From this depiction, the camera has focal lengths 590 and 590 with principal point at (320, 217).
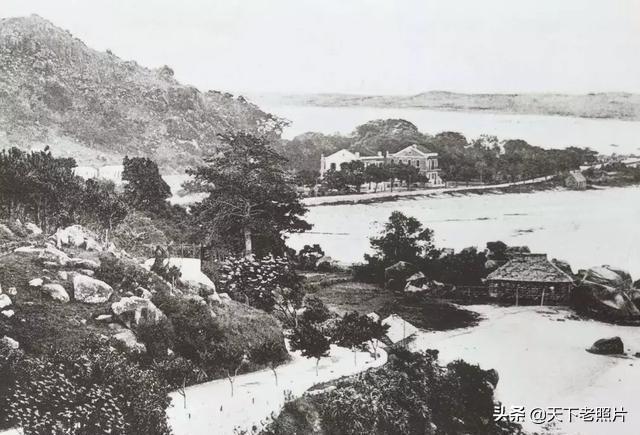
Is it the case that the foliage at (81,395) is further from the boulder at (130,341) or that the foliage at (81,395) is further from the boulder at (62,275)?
the boulder at (62,275)

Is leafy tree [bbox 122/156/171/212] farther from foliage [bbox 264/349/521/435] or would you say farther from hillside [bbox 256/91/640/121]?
foliage [bbox 264/349/521/435]

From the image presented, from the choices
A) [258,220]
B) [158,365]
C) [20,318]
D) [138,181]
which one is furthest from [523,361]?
[20,318]

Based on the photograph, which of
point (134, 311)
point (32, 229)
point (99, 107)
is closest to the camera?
point (134, 311)

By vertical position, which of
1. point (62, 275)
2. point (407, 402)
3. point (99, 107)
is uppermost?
point (99, 107)

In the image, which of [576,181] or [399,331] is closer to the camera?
[399,331]

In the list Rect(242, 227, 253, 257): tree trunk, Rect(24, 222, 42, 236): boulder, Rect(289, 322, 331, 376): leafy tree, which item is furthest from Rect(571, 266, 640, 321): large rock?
Rect(24, 222, 42, 236): boulder

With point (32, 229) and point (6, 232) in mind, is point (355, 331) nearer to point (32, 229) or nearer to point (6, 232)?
point (32, 229)

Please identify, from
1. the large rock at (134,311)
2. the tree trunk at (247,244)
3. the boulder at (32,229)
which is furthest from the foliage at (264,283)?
the boulder at (32,229)

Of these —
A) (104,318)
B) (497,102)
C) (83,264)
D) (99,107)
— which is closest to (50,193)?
(83,264)
